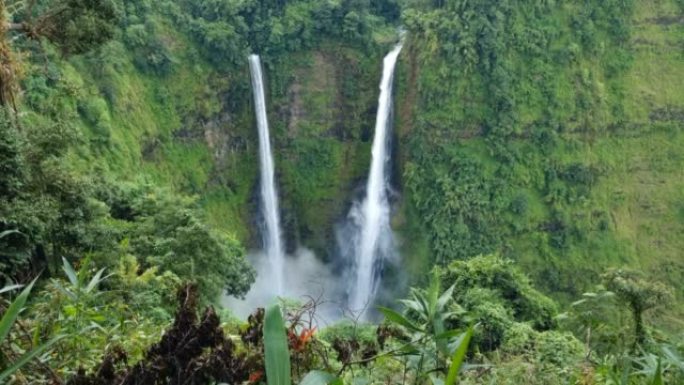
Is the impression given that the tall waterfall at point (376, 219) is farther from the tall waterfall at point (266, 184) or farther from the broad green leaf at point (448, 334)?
the broad green leaf at point (448, 334)

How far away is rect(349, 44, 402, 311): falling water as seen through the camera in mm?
26125

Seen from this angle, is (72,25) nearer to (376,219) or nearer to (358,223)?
(376,219)

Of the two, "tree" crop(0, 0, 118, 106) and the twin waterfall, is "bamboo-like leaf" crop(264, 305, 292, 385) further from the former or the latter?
the twin waterfall

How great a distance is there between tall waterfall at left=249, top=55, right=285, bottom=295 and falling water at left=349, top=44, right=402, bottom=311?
10.7 ft

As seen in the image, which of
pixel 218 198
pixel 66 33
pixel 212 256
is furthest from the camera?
pixel 218 198

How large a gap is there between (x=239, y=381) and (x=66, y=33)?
800 centimetres

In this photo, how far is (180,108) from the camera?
82.7ft

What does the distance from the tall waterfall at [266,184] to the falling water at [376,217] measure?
10.7 ft

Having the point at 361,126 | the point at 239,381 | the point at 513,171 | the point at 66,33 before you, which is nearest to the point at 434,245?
the point at 513,171

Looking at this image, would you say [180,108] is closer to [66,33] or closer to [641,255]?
[66,33]

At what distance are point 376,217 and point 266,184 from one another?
503cm

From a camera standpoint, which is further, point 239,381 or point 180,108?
point 180,108

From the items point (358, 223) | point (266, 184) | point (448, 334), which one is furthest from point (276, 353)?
point (266, 184)

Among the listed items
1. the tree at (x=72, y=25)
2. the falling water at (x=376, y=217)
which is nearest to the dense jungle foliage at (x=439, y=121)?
the falling water at (x=376, y=217)
